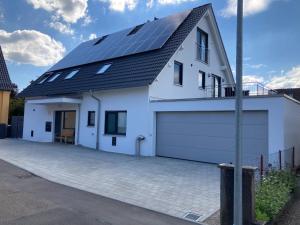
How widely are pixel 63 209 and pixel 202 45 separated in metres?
15.4

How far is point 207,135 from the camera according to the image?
1275 centimetres

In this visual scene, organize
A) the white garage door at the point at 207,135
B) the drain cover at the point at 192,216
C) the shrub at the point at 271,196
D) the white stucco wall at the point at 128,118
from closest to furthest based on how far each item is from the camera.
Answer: the shrub at the point at 271,196
the drain cover at the point at 192,216
the white garage door at the point at 207,135
the white stucco wall at the point at 128,118

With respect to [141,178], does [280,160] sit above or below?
above

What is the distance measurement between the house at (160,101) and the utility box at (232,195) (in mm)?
5950

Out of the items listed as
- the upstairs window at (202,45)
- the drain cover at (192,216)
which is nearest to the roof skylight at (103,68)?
the upstairs window at (202,45)

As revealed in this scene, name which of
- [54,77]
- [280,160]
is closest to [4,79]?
[54,77]

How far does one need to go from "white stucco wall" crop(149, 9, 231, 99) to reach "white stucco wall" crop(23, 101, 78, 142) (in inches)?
272

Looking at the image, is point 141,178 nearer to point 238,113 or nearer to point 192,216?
point 192,216

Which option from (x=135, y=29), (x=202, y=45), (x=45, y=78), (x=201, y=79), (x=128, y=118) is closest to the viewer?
(x=128, y=118)

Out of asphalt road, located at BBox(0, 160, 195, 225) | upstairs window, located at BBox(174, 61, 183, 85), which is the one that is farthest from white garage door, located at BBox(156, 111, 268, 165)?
asphalt road, located at BBox(0, 160, 195, 225)

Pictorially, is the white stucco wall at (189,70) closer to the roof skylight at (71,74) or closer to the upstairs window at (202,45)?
the upstairs window at (202,45)

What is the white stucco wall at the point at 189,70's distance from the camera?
1526 centimetres

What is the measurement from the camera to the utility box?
535 cm

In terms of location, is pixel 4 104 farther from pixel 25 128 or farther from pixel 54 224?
pixel 54 224
